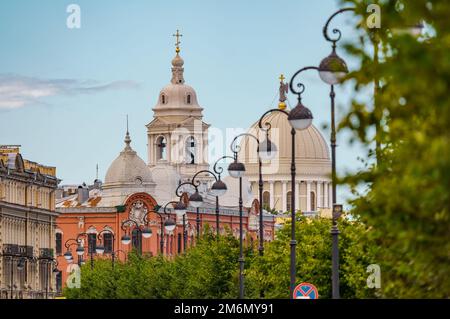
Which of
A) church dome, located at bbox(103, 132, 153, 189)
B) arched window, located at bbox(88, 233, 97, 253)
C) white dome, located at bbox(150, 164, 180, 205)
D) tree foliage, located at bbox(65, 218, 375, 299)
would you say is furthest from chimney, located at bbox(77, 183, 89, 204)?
tree foliage, located at bbox(65, 218, 375, 299)

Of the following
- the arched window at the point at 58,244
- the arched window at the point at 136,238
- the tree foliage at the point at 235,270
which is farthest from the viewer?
the arched window at the point at 58,244

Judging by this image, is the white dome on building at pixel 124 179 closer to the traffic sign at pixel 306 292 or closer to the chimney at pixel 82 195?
the chimney at pixel 82 195

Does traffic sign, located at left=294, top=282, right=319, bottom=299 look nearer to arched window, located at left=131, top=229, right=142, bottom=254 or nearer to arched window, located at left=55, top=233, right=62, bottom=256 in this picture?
arched window, located at left=131, top=229, right=142, bottom=254

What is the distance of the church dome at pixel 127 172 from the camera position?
16375 centimetres

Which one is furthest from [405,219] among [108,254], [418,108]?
[108,254]

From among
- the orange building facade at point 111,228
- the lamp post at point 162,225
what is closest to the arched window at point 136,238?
the orange building facade at point 111,228

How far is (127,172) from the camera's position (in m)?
164

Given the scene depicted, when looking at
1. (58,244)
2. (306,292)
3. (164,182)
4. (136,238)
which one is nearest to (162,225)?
(306,292)

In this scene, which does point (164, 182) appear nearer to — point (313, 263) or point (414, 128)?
point (313, 263)

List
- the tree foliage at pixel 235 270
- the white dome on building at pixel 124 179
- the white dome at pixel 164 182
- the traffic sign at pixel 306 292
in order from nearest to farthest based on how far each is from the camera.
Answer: the traffic sign at pixel 306 292, the tree foliage at pixel 235 270, the white dome on building at pixel 124 179, the white dome at pixel 164 182

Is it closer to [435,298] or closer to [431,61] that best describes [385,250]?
[435,298]

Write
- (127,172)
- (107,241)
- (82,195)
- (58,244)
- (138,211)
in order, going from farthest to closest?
(82,195) → (58,244) → (107,241) → (127,172) → (138,211)

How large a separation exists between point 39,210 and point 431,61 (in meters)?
123
